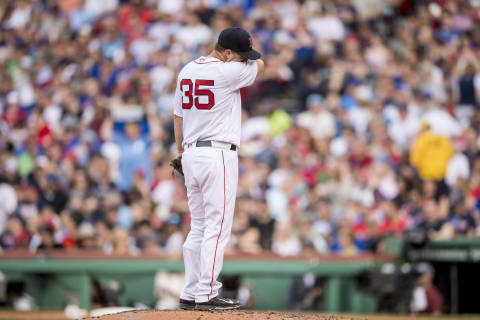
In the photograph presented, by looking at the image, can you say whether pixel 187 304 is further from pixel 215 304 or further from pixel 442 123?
pixel 442 123

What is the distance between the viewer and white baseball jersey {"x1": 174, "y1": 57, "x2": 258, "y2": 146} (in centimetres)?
Answer: 637

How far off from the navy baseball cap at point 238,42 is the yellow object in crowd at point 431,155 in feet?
24.7

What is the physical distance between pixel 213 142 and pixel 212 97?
1.01 feet

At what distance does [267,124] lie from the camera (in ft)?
47.4

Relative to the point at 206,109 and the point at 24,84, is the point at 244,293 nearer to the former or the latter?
the point at 206,109

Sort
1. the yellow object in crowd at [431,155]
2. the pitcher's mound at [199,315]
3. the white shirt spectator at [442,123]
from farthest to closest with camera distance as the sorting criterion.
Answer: the white shirt spectator at [442,123], the yellow object in crowd at [431,155], the pitcher's mound at [199,315]

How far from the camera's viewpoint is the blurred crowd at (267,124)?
12625 millimetres

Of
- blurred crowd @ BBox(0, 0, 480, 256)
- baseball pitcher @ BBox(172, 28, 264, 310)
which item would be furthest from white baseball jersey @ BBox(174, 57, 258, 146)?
blurred crowd @ BBox(0, 0, 480, 256)

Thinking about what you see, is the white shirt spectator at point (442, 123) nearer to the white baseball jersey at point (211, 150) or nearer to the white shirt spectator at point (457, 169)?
the white shirt spectator at point (457, 169)

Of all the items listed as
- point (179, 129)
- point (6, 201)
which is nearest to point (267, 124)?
point (6, 201)

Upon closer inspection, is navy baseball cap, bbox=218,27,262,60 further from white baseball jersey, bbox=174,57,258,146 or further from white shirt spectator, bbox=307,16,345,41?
white shirt spectator, bbox=307,16,345,41

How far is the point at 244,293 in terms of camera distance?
11539 millimetres

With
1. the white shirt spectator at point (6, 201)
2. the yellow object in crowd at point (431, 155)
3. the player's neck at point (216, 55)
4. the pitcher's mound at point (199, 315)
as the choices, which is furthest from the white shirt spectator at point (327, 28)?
the pitcher's mound at point (199, 315)

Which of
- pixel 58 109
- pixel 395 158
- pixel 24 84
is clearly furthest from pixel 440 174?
pixel 24 84
